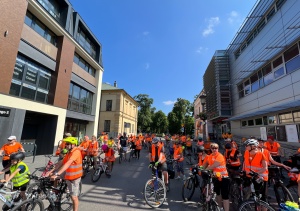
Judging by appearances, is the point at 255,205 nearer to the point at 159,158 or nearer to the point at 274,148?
the point at 159,158

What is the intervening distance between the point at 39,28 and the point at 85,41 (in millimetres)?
6515

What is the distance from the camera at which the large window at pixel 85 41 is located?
17056 millimetres

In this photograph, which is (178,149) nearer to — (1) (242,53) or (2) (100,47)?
(1) (242,53)

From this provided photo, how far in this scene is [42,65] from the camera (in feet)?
39.2

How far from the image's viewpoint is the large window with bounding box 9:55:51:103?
1003 cm

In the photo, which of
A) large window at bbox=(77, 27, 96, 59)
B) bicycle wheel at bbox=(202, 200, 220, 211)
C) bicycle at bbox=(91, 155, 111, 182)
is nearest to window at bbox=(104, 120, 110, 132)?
large window at bbox=(77, 27, 96, 59)

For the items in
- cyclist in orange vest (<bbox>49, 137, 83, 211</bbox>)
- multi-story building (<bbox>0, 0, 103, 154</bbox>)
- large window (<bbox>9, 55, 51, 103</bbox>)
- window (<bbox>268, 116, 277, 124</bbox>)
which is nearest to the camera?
cyclist in orange vest (<bbox>49, 137, 83, 211</bbox>)

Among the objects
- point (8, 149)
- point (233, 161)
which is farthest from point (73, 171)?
point (233, 161)

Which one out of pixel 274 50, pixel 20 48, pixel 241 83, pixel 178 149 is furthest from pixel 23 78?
pixel 241 83

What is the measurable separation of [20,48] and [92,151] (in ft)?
27.0

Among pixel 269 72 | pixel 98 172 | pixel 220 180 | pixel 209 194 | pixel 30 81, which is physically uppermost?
pixel 269 72

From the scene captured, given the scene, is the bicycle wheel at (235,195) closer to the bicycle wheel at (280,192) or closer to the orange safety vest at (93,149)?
the bicycle wheel at (280,192)

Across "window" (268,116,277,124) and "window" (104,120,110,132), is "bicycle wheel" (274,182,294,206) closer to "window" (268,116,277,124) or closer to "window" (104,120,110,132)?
"window" (268,116,277,124)

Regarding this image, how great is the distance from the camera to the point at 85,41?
1825 centimetres
